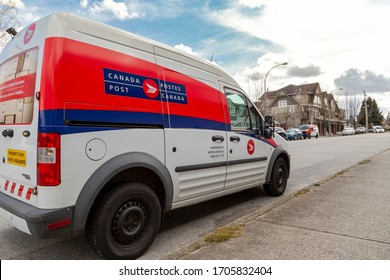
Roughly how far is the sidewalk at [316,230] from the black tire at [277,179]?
368 millimetres

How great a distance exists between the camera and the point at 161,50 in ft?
12.0

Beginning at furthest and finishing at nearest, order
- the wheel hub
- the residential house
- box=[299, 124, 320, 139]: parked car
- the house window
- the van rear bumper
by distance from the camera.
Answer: the house window < the residential house < box=[299, 124, 320, 139]: parked car < the wheel hub < the van rear bumper

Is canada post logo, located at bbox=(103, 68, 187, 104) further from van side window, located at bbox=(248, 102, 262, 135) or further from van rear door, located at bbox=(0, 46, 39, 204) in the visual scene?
van side window, located at bbox=(248, 102, 262, 135)

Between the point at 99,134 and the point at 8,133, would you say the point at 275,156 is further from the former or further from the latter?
the point at 8,133

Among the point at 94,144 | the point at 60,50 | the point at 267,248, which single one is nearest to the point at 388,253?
the point at 267,248

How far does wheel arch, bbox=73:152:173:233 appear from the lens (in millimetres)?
2775

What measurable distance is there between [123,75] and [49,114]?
90cm

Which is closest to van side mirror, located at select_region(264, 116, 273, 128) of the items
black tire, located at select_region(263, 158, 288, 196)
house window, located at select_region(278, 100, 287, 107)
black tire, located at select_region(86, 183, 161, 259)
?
black tire, located at select_region(263, 158, 288, 196)

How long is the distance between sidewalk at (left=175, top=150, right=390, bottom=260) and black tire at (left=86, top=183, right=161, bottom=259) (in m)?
0.53

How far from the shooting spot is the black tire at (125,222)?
288 centimetres

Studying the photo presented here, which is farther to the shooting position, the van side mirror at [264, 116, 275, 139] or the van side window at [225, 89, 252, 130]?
the van side mirror at [264, 116, 275, 139]

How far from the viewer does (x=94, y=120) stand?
112 inches
